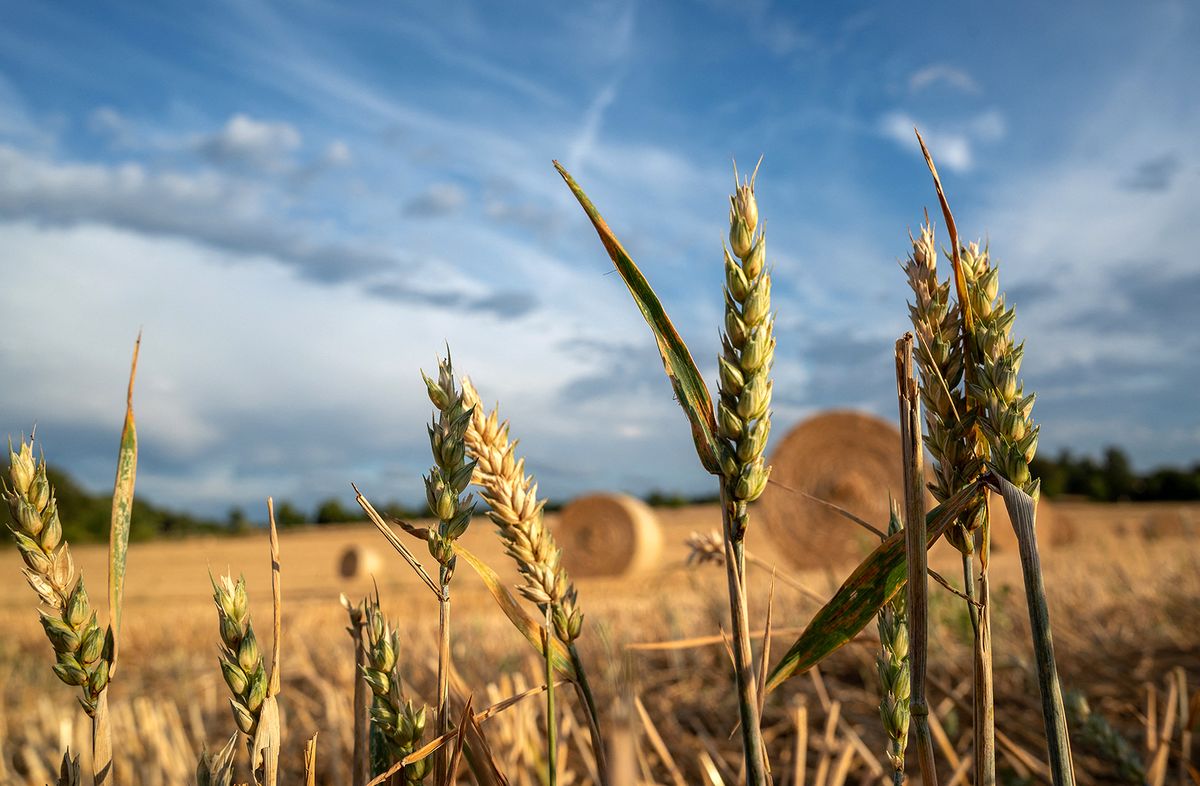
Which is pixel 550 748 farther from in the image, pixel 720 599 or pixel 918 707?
pixel 720 599

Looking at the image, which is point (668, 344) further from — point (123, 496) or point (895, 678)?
point (123, 496)

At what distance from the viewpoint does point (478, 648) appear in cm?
354

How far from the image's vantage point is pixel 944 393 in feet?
2.06

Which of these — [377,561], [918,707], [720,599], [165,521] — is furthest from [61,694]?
[165,521]

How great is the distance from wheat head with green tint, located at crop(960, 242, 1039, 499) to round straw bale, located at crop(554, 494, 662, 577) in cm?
1528

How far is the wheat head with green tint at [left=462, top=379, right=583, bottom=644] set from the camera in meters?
0.61

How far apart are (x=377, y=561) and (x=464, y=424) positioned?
19248 millimetres

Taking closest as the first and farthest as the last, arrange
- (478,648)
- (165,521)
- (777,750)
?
(777,750)
(478,648)
(165,521)

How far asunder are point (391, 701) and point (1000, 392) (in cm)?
52

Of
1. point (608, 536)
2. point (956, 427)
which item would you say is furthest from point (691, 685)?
point (608, 536)

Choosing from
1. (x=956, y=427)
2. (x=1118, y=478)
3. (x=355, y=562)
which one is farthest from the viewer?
(x=1118, y=478)

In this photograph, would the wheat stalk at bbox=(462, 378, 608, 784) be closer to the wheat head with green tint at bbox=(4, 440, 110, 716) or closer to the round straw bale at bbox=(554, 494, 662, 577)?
the wheat head with green tint at bbox=(4, 440, 110, 716)

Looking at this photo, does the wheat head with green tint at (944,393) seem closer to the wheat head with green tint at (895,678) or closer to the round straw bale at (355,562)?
the wheat head with green tint at (895,678)

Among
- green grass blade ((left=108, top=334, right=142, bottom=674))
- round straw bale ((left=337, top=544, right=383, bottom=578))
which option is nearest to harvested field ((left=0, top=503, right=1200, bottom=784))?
green grass blade ((left=108, top=334, right=142, bottom=674))
